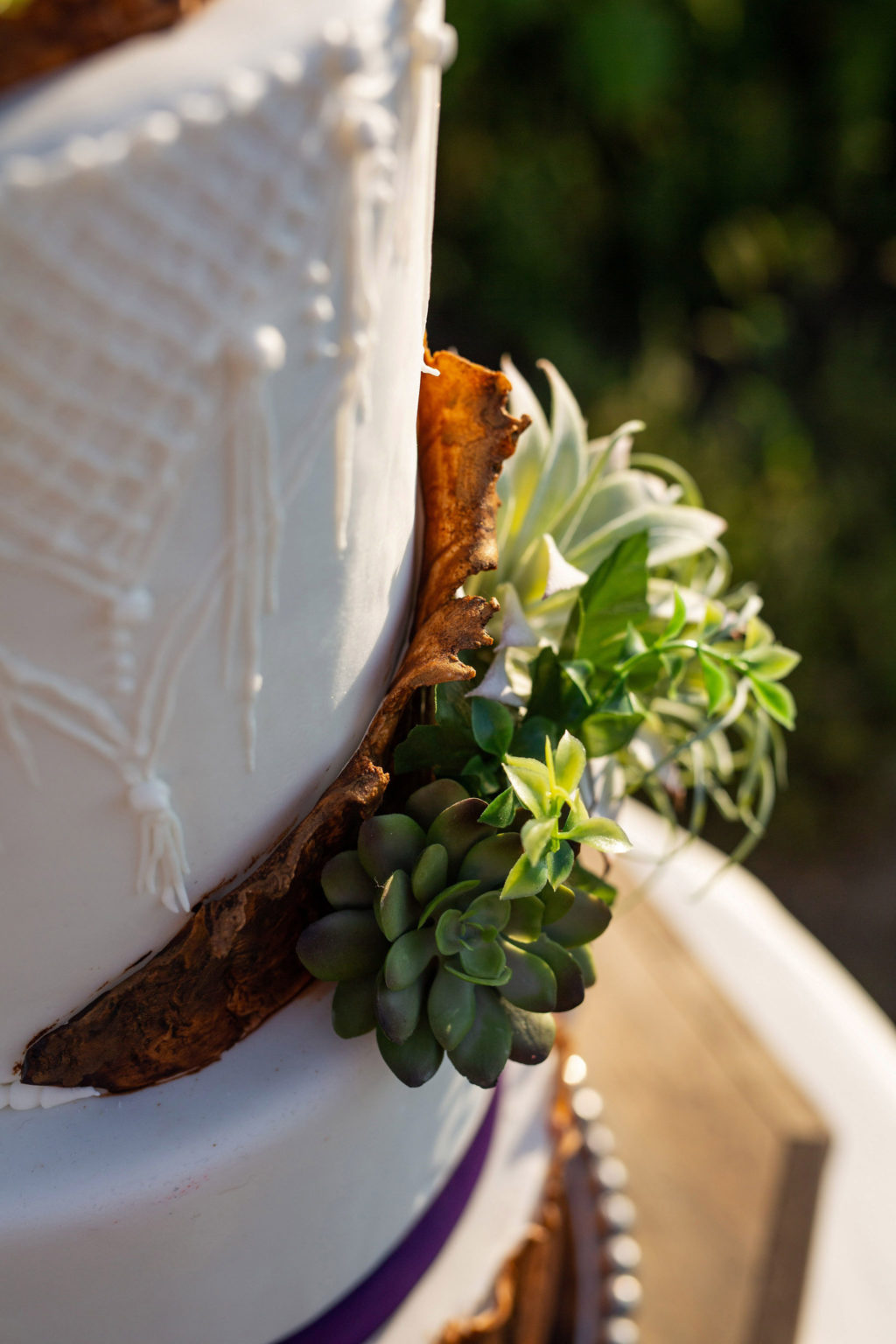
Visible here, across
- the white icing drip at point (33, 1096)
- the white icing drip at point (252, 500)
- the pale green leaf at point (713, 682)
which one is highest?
the white icing drip at point (252, 500)

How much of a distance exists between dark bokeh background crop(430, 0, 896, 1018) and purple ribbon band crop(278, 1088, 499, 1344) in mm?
1205

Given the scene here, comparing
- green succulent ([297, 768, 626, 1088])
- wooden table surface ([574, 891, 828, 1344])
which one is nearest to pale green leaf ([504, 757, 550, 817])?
green succulent ([297, 768, 626, 1088])

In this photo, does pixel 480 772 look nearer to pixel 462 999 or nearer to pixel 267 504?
pixel 462 999

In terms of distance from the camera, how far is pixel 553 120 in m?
2.23

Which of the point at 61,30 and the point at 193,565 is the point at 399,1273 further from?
the point at 61,30

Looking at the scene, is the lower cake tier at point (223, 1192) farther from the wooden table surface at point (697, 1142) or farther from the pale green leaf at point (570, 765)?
the wooden table surface at point (697, 1142)

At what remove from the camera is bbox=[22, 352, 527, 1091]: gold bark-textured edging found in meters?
0.43

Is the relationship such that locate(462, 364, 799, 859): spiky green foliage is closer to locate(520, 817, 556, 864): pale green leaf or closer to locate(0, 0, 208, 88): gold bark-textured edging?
locate(520, 817, 556, 864): pale green leaf

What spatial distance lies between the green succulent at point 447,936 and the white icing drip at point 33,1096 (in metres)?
0.11

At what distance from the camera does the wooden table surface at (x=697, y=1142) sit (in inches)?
33.4

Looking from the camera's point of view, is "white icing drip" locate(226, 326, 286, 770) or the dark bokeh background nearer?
"white icing drip" locate(226, 326, 286, 770)

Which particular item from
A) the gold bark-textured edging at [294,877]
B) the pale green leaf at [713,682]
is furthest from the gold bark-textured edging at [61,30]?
the pale green leaf at [713,682]

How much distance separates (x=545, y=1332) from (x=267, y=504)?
2.27 ft

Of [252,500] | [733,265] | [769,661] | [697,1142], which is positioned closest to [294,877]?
[252,500]
